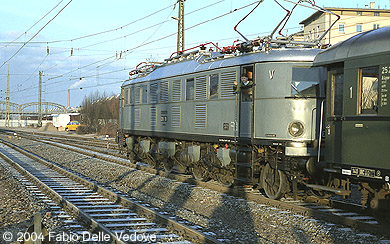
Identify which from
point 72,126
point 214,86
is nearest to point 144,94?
point 214,86

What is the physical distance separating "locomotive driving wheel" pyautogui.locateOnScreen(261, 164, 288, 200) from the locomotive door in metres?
1.74

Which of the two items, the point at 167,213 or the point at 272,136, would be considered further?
the point at 272,136

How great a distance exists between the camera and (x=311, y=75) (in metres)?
12.2

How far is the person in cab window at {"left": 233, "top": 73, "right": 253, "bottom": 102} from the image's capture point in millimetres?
13130

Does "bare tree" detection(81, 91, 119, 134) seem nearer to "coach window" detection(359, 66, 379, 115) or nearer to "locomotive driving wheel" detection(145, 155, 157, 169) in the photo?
"locomotive driving wheel" detection(145, 155, 157, 169)

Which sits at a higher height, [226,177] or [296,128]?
[296,128]

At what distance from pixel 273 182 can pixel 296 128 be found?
1558mm

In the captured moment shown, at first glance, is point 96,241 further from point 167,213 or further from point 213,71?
point 213,71

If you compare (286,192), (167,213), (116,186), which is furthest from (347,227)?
(116,186)

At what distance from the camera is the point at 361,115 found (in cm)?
927

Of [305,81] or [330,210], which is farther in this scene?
[305,81]

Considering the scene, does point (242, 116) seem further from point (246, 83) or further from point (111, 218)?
point (111, 218)

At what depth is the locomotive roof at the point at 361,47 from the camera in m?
8.97

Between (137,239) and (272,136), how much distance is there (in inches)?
203
